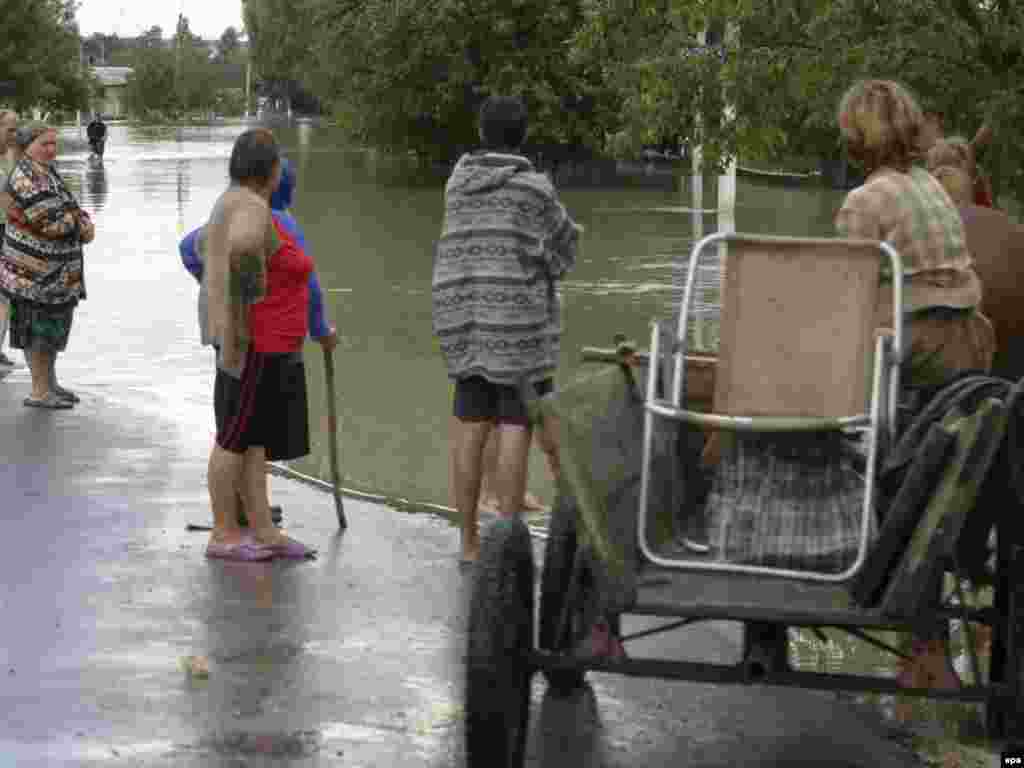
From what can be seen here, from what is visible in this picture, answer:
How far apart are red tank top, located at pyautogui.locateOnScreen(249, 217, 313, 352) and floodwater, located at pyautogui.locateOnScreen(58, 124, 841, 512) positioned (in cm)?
189

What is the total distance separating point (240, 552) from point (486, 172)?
175 cm

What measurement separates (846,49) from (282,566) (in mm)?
6634

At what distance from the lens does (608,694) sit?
660 centimetres

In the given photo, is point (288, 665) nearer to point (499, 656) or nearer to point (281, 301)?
point (499, 656)

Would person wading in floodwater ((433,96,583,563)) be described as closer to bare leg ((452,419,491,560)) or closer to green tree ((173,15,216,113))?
bare leg ((452,419,491,560))

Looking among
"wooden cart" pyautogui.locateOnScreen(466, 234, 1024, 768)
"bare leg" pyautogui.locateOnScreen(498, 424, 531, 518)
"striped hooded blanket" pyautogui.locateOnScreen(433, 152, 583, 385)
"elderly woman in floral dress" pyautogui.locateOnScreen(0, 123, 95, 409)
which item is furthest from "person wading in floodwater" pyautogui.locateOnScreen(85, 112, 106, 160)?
"wooden cart" pyautogui.locateOnScreen(466, 234, 1024, 768)

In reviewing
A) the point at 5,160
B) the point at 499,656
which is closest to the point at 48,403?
the point at 5,160

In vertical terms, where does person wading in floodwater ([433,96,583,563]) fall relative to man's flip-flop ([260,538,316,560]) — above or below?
above

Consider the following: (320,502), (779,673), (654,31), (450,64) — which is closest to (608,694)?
(779,673)

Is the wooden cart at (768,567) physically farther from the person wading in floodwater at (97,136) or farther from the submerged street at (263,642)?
the person wading in floodwater at (97,136)

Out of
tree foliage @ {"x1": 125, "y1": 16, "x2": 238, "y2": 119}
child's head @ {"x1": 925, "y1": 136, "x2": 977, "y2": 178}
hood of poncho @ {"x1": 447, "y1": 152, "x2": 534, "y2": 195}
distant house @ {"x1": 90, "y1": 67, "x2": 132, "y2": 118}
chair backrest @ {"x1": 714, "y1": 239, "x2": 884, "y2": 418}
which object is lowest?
distant house @ {"x1": 90, "y1": 67, "x2": 132, "y2": 118}

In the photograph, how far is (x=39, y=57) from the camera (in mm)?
75062

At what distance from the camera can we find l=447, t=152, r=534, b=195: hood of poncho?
26.8 feet

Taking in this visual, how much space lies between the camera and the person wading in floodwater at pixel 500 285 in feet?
26.8
